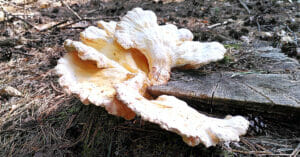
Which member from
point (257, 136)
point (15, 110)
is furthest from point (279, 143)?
point (15, 110)

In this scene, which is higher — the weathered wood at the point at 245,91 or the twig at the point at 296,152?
the weathered wood at the point at 245,91

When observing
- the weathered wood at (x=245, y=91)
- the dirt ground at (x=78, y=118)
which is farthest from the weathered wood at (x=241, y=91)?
the dirt ground at (x=78, y=118)

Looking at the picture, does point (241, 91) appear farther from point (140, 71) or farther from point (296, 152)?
point (140, 71)

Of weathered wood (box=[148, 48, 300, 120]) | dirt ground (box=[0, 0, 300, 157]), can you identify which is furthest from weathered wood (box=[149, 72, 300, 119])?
dirt ground (box=[0, 0, 300, 157])

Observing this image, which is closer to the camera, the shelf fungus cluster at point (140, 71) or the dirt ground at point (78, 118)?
the shelf fungus cluster at point (140, 71)

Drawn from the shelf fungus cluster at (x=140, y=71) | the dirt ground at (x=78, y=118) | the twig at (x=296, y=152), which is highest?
the shelf fungus cluster at (x=140, y=71)

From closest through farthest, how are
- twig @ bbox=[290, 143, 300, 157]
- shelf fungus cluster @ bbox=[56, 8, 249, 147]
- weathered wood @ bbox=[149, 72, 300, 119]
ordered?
shelf fungus cluster @ bbox=[56, 8, 249, 147] < twig @ bbox=[290, 143, 300, 157] < weathered wood @ bbox=[149, 72, 300, 119]

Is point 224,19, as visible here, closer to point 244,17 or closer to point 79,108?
point 244,17

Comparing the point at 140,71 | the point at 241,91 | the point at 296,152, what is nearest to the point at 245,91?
the point at 241,91

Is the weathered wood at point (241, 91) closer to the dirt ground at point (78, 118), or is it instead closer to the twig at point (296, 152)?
the dirt ground at point (78, 118)

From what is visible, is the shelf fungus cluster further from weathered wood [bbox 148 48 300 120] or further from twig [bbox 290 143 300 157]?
twig [bbox 290 143 300 157]
